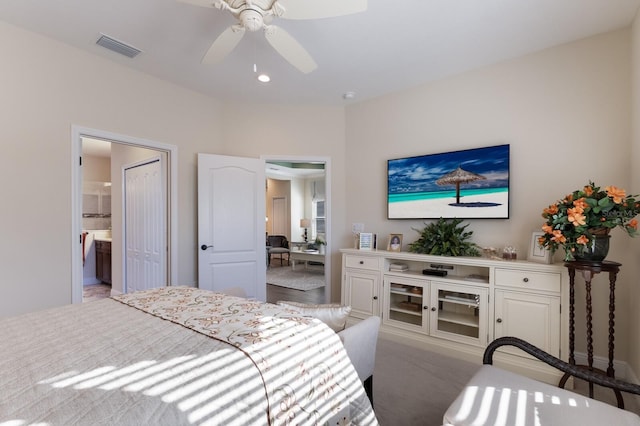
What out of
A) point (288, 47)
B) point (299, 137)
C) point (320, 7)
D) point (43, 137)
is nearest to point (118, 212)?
point (43, 137)

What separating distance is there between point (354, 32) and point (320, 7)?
956 millimetres

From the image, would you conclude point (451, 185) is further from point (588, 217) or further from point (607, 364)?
point (607, 364)

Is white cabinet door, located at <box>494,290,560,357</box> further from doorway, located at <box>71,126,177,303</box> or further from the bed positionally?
doorway, located at <box>71,126,177,303</box>

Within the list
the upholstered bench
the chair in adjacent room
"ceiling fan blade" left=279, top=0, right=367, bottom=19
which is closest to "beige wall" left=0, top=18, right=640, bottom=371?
the upholstered bench

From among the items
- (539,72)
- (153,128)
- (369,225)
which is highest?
(539,72)

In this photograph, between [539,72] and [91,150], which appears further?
[91,150]

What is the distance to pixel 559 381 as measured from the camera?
7.71 feet

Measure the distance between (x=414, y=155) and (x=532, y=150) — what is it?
3.72ft

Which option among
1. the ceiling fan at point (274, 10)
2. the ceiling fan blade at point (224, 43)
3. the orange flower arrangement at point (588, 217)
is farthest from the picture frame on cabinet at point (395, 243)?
the ceiling fan blade at point (224, 43)

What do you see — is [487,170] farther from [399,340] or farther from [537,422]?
[537,422]

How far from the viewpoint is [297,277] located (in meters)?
6.68

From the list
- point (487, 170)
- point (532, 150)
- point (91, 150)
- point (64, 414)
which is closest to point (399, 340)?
point (487, 170)

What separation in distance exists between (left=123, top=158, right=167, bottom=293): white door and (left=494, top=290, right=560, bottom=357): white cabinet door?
11.5 ft

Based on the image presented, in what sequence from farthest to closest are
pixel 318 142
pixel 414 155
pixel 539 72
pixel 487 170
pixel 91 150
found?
pixel 91 150 < pixel 318 142 < pixel 414 155 < pixel 487 170 < pixel 539 72
